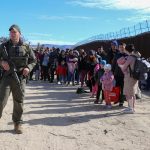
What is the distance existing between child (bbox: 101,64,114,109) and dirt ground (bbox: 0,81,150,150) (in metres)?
0.29

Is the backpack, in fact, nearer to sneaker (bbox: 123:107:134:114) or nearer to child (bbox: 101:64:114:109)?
sneaker (bbox: 123:107:134:114)

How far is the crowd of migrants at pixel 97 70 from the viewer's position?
11.6 metres

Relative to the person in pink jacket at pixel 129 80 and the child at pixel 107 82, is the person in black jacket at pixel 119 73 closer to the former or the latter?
the child at pixel 107 82

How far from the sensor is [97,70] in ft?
45.2

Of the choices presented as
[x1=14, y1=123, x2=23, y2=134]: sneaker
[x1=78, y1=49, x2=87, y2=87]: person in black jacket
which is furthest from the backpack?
[x1=78, y1=49, x2=87, y2=87]: person in black jacket

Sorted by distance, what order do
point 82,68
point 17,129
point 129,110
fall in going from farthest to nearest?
point 82,68
point 129,110
point 17,129

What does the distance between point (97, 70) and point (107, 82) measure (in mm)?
1461

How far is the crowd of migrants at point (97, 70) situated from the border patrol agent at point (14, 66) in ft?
11.9

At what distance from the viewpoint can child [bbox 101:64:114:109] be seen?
1235 centimetres

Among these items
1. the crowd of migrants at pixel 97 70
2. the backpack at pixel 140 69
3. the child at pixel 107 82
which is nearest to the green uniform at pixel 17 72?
the backpack at pixel 140 69

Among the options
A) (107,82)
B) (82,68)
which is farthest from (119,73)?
(82,68)

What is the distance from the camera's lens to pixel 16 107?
8617 millimetres

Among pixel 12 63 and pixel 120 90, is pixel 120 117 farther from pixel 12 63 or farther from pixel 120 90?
pixel 12 63

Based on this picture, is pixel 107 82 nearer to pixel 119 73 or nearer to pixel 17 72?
pixel 119 73
